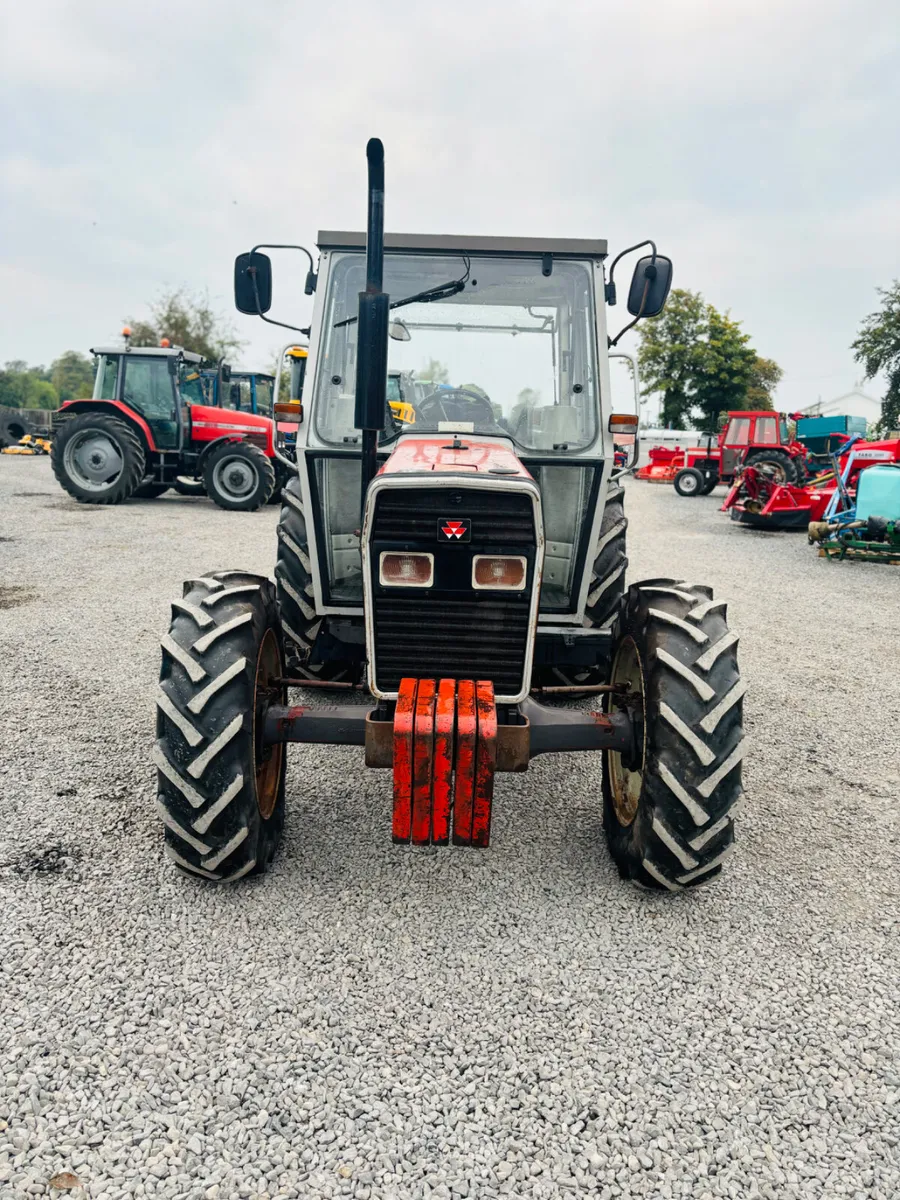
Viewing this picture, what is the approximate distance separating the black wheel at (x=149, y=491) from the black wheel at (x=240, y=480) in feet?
3.06

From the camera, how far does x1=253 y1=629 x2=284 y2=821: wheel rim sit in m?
2.84

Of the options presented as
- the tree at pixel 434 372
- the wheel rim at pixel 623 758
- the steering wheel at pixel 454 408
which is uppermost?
the tree at pixel 434 372

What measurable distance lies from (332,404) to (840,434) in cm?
2215

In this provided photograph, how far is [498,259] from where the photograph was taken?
3.57m

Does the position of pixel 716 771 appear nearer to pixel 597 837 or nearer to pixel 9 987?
pixel 597 837

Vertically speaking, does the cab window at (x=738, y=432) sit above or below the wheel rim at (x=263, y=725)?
above

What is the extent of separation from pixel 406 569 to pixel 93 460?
12.4m

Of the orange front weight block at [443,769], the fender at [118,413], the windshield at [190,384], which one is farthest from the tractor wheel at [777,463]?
the orange front weight block at [443,769]

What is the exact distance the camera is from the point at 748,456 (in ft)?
61.5

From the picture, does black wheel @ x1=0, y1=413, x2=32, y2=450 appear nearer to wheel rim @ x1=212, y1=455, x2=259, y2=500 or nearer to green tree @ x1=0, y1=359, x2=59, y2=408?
wheel rim @ x1=212, y1=455, x2=259, y2=500

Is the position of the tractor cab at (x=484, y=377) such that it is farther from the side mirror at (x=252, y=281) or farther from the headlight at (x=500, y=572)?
the headlight at (x=500, y=572)

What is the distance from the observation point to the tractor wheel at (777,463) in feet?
55.4

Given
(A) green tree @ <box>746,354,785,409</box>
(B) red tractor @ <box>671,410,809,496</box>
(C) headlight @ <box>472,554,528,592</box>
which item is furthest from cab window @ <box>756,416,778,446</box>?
(A) green tree @ <box>746,354,785,409</box>

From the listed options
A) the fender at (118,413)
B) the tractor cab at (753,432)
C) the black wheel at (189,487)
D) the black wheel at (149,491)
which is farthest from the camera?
the tractor cab at (753,432)
